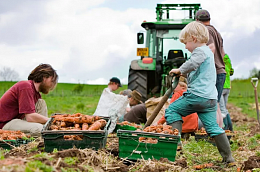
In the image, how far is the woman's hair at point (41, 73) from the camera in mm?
4773

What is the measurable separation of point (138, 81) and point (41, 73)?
4784mm

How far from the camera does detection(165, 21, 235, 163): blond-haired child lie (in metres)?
3.82

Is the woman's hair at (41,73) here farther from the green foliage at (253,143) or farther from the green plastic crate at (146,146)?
the green foliage at (253,143)

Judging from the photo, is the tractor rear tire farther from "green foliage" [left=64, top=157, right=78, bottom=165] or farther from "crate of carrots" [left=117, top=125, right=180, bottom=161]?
"green foliage" [left=64, top=157, right=78, bottom=165]

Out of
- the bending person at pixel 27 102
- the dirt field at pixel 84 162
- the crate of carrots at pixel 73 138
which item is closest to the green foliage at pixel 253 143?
the dirt field at pixel 84 162

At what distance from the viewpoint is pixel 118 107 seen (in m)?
6.49

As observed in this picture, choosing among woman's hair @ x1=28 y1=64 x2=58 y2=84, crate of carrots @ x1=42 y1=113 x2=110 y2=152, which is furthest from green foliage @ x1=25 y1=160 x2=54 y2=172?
woman's hair @ x1=28 y1=64 x2=58 y2=84

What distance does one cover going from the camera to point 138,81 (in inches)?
368

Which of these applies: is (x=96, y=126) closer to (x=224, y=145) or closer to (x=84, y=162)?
(x=84, y=162)

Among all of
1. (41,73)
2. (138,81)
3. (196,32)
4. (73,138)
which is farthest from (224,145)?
(138,81)

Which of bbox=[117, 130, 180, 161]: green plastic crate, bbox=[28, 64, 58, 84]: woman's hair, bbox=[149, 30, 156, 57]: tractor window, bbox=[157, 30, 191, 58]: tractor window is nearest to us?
bbox=[117, 130, 180, 161]: green plastic crate

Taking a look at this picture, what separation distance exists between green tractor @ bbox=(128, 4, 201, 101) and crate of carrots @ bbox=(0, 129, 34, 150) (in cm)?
523

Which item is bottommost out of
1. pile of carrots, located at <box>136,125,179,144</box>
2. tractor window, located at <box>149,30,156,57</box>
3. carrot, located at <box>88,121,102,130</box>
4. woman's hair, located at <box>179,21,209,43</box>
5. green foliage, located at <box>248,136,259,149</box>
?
green foliage, located at <box>248,136,259,149</box>

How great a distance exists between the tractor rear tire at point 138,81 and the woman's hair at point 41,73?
456 centimetres
